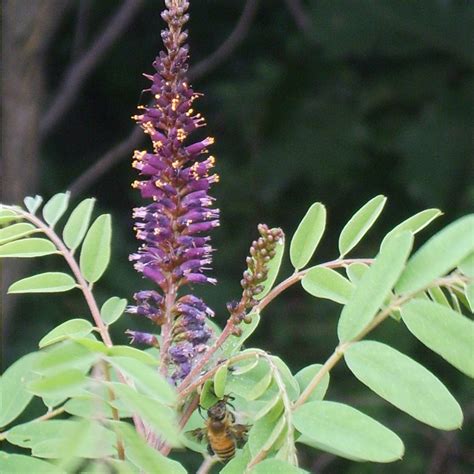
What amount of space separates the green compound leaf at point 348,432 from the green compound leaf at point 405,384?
0.02 metres

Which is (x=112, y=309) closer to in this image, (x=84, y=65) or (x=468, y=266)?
(x=468, y=266)

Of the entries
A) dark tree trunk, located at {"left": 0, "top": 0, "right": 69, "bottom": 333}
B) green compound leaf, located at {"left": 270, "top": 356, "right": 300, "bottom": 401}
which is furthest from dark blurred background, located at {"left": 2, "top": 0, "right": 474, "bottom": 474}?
green compound leaf, located at {"left": 270, "top": 356, "right": 300, "bottom": 401}

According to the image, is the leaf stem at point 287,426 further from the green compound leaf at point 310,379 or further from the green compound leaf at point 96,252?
the green compound leaf at point 96,252

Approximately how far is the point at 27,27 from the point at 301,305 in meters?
1.05

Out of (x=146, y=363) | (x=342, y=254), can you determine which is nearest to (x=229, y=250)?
(x=342, y=254)

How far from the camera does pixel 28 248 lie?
687 mm

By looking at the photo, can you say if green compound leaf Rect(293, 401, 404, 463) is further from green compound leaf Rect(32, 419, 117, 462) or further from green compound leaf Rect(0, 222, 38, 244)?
green compound leaf Rect(0, 222, 38, 244)

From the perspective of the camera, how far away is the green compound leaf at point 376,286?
0.51m

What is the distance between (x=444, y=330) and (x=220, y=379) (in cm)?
14

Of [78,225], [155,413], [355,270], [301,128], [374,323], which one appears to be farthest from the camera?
[301,128]

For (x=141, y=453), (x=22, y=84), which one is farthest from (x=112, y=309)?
(x=22, y=84)

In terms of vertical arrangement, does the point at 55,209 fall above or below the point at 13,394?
above

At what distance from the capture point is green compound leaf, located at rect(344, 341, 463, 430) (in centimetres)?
49

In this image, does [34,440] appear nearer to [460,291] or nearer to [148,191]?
[148,191]
